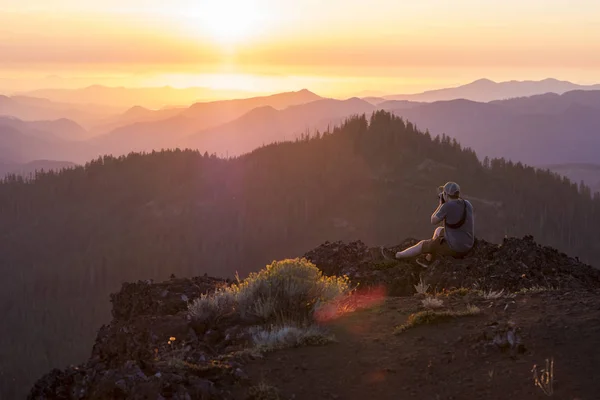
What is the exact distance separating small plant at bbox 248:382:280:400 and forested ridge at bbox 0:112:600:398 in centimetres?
12451

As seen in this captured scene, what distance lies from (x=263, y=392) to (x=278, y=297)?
4.53 metres

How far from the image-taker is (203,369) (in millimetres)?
9406

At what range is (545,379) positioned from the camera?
8.79 metres

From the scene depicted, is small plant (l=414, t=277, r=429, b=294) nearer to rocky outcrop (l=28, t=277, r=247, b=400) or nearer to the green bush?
the green bush

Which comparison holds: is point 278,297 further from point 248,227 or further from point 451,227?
point 248,227

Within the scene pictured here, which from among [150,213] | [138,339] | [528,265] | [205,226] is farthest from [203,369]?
[150,213]

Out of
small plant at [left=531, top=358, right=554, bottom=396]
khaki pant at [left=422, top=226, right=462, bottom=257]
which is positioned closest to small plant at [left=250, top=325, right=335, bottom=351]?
small plant at [left=531, top=358, right=554, bottom=396]

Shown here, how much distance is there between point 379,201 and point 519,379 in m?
162

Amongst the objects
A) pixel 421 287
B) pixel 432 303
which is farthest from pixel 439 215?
pixel 432 303

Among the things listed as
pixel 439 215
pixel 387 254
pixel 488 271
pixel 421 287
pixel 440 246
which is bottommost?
pixel 387 254

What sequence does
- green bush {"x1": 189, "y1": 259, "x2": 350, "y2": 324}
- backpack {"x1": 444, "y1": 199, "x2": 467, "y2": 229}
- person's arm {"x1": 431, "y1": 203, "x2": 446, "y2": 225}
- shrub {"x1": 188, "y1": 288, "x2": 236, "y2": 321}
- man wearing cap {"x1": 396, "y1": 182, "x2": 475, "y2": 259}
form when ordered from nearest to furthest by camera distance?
1. green bush {"x1": 189, "y1": 259, "x2": 350, "y2": 324}
2. shrub {"x1": 188, "y1": 288, "x2": 236, "y2": 321}
3. person's arm {"x1": 431, "y1": 203, "x2": 446, "y2": 225}
4. man wearing cap {"x1": 396, "y1": 182, "x2": 475, "y2": 259}
5. backpack {"x1": 444, "y1": 199, "x2": 467, "y2": 229}

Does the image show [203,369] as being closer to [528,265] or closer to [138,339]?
[138,339]

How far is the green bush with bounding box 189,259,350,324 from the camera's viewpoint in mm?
13031

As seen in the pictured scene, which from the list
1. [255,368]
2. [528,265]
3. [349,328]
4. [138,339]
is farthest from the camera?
[528,265]
